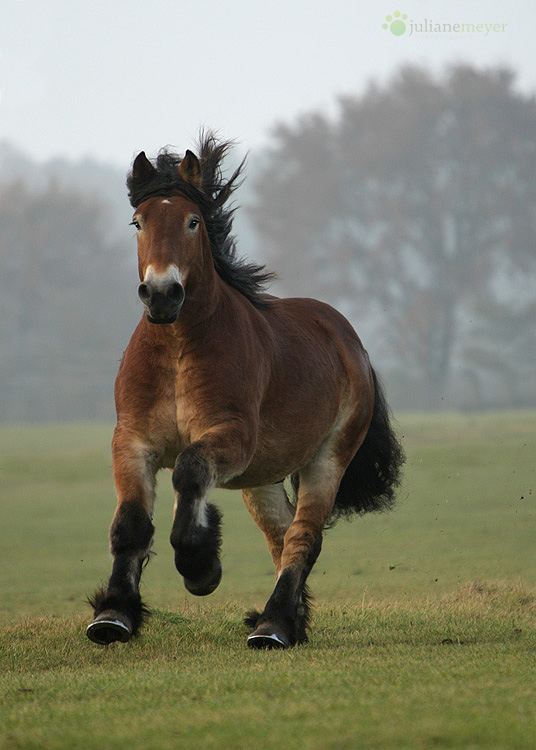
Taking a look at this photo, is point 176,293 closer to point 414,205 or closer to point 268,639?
point 268,639

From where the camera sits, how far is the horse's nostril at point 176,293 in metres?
5.00

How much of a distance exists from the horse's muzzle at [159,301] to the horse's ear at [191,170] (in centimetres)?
96

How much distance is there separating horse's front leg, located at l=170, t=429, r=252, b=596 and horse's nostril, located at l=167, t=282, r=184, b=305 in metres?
0.73

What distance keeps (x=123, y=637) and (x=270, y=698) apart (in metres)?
1.22

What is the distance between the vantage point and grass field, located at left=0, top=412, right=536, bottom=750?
344 centimetres

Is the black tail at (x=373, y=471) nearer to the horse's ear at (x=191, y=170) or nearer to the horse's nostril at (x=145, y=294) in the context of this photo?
the horse's ear at (x=191, y=170)

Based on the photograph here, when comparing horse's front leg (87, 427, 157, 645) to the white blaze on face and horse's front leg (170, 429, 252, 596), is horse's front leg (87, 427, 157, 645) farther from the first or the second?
the white blaze on face

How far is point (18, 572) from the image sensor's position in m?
12.4

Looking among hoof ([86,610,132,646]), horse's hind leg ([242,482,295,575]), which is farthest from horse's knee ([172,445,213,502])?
horse's hind leg ([242,482,295,575])

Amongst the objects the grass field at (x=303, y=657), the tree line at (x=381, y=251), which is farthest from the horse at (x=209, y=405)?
the tree line at (x=381, y=251)

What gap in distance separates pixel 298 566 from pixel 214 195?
2444 mm

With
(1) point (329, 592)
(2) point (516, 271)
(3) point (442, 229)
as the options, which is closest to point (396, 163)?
(3) point (442, 229)

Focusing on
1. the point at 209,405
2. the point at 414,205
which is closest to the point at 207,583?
the point at 209,405

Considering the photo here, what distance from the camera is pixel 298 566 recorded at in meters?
5.90
